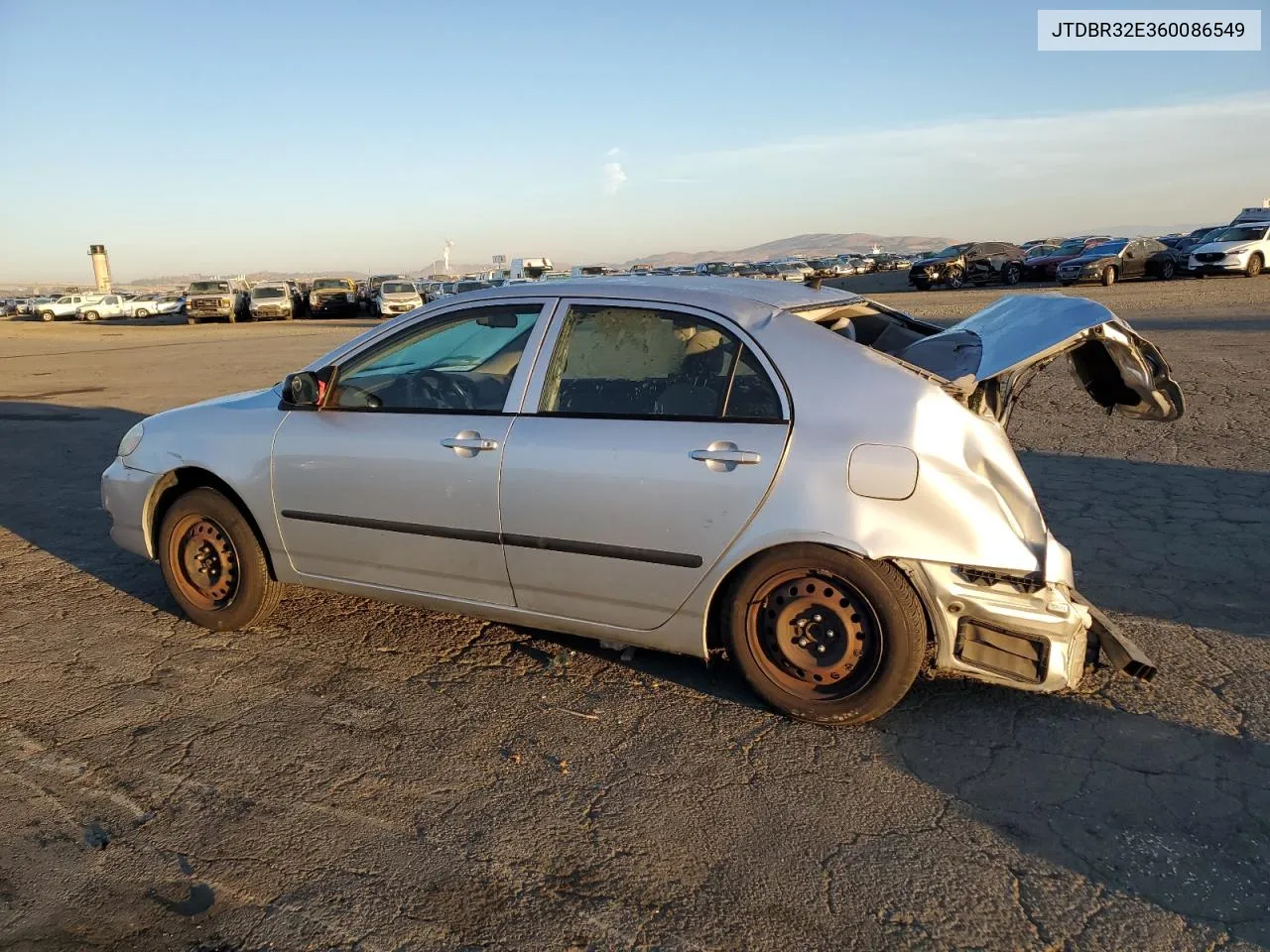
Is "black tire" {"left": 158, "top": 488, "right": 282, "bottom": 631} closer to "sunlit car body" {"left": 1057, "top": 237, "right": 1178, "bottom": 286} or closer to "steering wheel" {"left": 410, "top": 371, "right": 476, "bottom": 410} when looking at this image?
"steering wheel" {"left": 410, "top": 371, "right": 476, "bottom": 410}

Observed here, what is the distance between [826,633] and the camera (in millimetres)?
3498

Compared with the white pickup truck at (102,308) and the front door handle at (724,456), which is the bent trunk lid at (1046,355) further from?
the white pickup truck at (102,308)

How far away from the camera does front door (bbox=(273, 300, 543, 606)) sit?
12.7 feet

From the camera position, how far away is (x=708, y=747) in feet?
11.3

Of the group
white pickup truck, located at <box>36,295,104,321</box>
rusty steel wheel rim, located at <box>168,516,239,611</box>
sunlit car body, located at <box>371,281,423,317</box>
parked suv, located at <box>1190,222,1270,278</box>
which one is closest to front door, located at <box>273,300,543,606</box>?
rusty steel wheel rim, located at <box>168,516,239,611</box>

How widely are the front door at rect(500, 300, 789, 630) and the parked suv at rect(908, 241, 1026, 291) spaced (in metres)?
33.7

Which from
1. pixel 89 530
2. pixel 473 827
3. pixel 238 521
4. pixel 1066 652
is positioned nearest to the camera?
pixel 473 827

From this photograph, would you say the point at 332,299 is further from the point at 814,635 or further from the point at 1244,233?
the point at 814,635

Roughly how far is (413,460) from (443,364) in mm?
619

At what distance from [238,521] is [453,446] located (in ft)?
4.25

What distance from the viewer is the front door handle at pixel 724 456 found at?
3.43m

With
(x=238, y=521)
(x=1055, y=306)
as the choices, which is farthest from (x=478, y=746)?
(x=1055, y=306)

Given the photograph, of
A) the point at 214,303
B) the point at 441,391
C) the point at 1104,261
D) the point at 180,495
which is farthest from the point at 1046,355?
the point at 214,303

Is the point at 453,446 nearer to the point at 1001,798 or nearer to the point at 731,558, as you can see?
the point at 731,558
